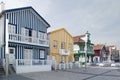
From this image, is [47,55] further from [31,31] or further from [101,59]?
[101,59]

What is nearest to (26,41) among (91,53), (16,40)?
(16,40)

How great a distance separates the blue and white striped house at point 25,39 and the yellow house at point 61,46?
4355 millimetres

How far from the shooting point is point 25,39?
94.4ft

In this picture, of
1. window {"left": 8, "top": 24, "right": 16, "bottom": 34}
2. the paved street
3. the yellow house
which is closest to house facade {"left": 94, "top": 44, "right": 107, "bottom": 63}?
the yellow house

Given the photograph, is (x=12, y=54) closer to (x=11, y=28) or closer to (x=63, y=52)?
(x=11, y=28)

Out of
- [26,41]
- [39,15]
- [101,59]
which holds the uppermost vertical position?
[39,15]

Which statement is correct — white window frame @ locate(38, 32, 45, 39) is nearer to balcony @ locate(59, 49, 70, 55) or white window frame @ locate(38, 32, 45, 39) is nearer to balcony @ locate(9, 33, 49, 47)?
balcony @ locate(9, 33, 49, 47)

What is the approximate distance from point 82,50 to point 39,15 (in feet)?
82.5

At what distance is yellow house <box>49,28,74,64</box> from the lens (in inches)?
1517

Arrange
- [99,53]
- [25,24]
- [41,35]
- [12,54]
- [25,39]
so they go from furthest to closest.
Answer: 1. [99,53]
2. [41,35]
3. [25,24]
4. [25,39]
5. [12,54]

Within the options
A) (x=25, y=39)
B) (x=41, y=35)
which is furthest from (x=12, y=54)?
(x=41, y=35)

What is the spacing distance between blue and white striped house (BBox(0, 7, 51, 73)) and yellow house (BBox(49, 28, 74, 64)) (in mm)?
4355

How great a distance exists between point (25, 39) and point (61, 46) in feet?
44.8

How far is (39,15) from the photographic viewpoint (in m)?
32.7
